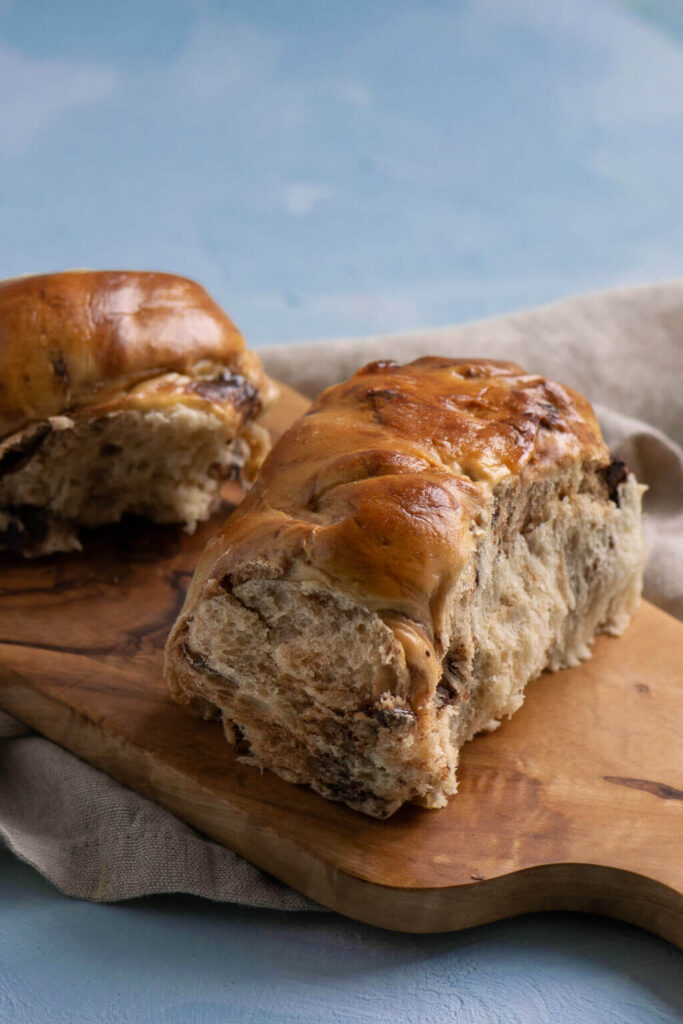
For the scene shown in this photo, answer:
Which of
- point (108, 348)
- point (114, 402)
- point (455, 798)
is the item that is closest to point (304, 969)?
point (455, 798)

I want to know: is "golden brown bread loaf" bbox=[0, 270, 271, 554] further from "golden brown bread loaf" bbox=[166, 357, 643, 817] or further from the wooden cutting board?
"golden brown bread loaf" bbox=[166, 357, 643, 817]

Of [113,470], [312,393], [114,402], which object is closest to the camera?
[114,402]

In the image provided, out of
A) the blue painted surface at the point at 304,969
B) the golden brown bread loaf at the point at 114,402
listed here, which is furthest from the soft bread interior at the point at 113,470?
the blue painted surface at the point at 304,969

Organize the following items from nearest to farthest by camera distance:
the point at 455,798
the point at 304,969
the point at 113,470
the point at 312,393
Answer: the point at 304,969, the point at 455,798, the point at 113,470, the point at 312,393

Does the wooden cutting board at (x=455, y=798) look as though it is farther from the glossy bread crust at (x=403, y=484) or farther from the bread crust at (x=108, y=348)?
the bread crust at (x=108, y=348)

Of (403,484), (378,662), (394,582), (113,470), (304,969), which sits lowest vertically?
(304,969)

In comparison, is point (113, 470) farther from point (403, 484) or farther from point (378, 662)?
point (378, 662)
